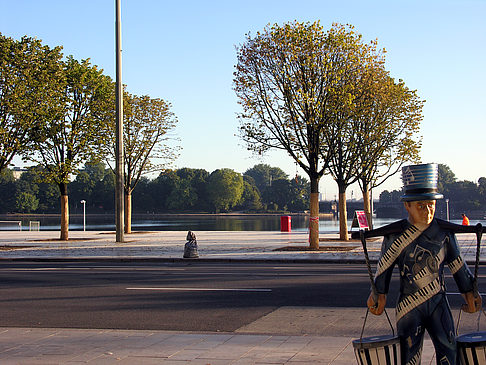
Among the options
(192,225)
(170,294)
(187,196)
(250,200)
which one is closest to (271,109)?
(170,294)

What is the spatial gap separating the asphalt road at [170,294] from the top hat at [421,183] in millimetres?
4962

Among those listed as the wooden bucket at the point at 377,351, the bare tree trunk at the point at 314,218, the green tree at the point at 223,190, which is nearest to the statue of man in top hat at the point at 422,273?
the wooden bucket at the point at 377,351

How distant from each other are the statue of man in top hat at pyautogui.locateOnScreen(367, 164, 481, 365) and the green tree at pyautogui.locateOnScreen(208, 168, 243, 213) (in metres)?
157

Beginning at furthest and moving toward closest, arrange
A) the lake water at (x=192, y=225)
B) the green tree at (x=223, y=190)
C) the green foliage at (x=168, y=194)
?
1. the green tree at (x=223, y=190)
2. the green foliage at (x=168, y=194)
3. the lake water at (x=192, y=225)

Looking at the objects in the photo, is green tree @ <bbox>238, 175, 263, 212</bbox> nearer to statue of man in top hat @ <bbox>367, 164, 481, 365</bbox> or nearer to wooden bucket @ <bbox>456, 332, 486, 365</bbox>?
statue of man in top hat @ <bbox>367, 164, 481, 365</bbox>

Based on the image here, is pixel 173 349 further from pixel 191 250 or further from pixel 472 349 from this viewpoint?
pixel 191 250

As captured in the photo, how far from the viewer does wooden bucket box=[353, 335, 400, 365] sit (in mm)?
4223

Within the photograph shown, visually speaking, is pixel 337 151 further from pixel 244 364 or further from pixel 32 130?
pixel 244 364

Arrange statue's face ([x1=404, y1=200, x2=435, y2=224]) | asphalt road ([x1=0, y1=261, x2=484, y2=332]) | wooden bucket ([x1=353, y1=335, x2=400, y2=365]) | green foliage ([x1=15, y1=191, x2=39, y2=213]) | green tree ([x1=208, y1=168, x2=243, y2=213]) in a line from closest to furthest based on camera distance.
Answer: wooden bucket ([x1=353, y1=335, x2=400, y2=365])
statue's face ([x1=404, y1=200, x2=435, y2=224])
asphalt road ([x1=0, y1=261, x2=484, y2=332])
green foliage ([x1=15, y1=191, x2=39, y2=213])
green tree ([x1=208, y1=168, x2=243, y2=213])

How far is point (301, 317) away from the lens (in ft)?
32.8

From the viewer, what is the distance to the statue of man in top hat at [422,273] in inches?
183

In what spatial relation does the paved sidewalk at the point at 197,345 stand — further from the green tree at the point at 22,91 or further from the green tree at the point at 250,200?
the green tree at the point at 250,200

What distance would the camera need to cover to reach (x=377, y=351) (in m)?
4.25

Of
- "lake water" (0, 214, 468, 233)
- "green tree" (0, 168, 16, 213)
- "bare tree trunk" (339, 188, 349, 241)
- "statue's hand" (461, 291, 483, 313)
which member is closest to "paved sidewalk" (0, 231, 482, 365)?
"statue's hand" (461, 291, 483, 313)
